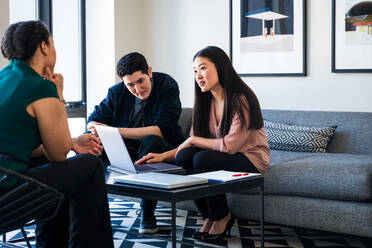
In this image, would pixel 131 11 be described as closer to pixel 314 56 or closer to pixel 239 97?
pixel 314 56

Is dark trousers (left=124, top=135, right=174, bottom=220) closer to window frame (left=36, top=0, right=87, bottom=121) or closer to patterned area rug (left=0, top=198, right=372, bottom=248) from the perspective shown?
patterned area rug (left=0, top=198, right=372, bottom=248)

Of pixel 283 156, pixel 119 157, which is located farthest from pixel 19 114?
pixel 283 156

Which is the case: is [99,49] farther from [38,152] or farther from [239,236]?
[38,152]

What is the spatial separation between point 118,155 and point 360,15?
197cm

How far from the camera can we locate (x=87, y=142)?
90.1 inches

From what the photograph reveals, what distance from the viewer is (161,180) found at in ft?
6.35

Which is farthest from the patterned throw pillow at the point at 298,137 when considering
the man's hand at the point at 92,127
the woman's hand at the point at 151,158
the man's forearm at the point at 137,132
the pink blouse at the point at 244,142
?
the man's hand at the point at 92,127

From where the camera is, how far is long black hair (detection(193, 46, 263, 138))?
2.72 meters

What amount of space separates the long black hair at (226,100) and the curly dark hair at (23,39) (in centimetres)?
117

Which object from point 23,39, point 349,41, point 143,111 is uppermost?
point 349,41

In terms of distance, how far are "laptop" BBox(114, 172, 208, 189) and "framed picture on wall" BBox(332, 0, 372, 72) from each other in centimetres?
216

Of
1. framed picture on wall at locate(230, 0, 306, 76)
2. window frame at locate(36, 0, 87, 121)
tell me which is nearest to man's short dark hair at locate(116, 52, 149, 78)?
framed picture on wall at locate(230, 0, 306, 76)

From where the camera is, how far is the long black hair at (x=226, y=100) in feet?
8.93

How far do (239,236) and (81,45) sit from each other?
2.74 metres
